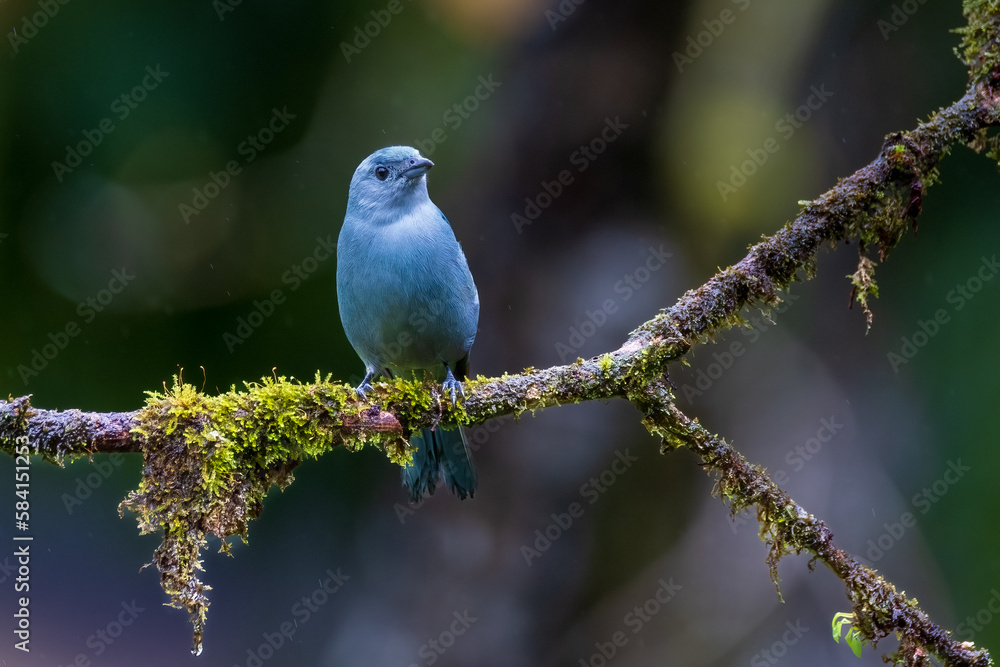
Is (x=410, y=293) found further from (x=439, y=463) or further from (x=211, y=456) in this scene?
(x=211, y=456)

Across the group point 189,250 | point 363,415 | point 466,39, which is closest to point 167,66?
point 189,250

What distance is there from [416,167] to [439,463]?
1382 mm

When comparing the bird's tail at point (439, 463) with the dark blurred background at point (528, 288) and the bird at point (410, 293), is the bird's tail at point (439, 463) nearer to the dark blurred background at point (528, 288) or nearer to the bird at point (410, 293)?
the bird at point (410, 293)

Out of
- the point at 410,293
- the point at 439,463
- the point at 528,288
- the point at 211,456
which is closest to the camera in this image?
the point at 211,456

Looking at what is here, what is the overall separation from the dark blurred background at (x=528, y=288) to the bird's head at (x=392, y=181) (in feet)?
4.91

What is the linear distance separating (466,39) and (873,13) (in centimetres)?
290

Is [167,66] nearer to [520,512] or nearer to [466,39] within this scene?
[466,39]

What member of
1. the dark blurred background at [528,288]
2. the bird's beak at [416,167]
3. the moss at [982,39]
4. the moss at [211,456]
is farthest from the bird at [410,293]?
the moss at [982,39]

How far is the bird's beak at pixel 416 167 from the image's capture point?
146 inches

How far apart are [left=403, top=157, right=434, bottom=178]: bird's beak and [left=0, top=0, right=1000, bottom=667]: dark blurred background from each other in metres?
1.54

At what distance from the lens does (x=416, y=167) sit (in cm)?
372

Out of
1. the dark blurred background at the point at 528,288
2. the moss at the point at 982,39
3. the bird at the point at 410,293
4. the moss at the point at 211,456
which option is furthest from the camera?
the dark blurred background at the point at 528,288

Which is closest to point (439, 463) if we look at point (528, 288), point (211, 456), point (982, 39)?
point (211, 456)

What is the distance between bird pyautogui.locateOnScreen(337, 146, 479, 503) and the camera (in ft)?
11.4
